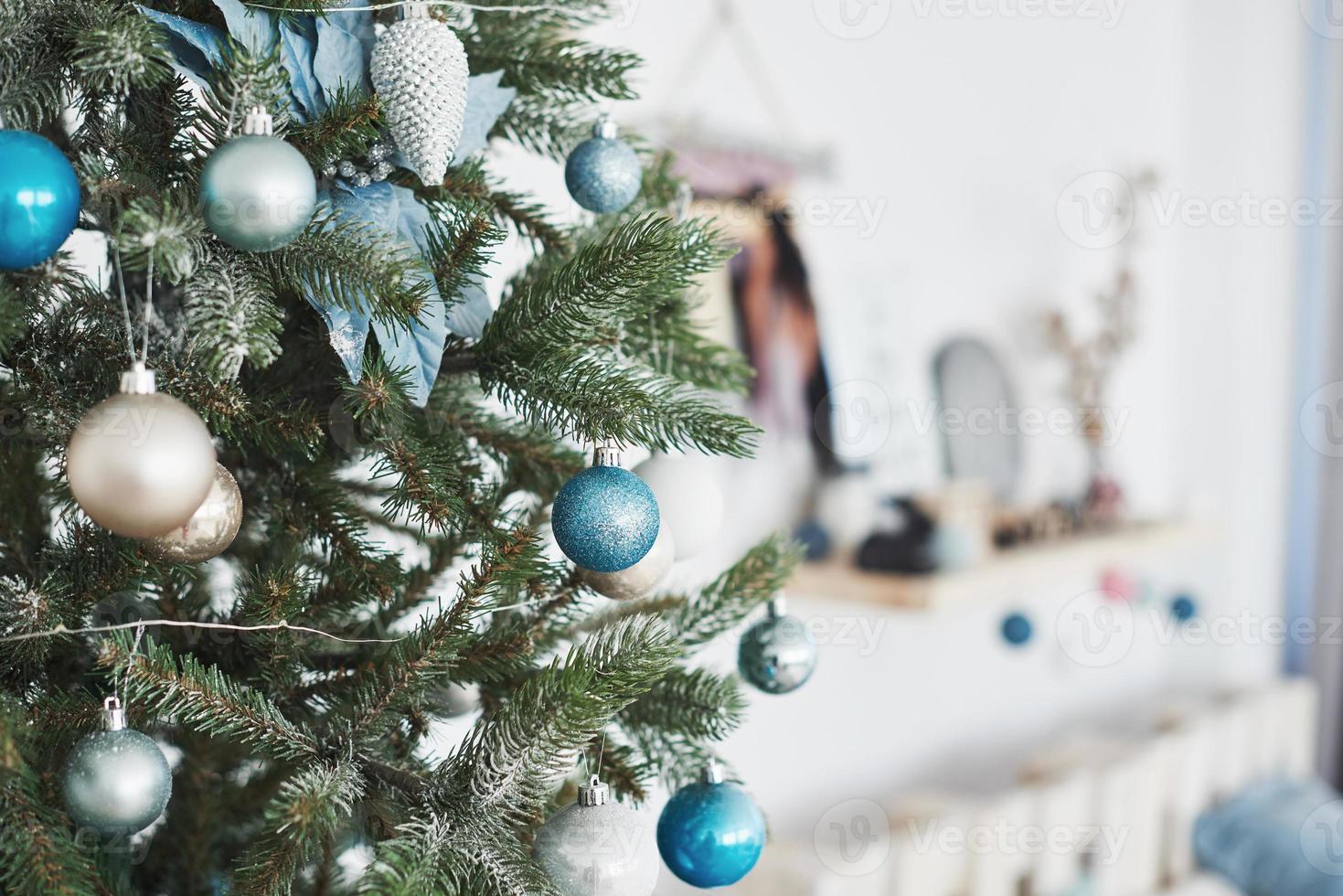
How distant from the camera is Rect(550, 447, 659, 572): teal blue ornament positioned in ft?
1.26

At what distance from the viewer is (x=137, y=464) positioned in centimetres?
31

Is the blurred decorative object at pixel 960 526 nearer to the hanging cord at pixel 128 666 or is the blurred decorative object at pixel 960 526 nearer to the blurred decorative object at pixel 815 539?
the blurred decorative object at pixel 815 539

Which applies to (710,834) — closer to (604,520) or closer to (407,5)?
(604,520)

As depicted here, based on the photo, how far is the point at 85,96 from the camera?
39cm

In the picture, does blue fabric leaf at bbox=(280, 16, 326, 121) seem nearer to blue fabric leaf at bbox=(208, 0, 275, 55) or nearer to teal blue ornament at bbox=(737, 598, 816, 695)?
blue fabric leaf at bbox=(208, 0, 275, 55)

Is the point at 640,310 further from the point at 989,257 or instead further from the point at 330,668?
the point at 989,257

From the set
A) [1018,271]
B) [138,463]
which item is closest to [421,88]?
[138,463]

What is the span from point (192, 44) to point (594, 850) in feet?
1.02

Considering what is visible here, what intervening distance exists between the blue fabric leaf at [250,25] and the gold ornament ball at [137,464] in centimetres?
13

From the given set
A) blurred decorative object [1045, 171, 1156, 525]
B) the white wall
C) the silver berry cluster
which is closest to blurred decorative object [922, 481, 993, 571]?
the white wall

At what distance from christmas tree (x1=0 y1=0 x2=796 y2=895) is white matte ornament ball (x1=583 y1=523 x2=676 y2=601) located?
19mm

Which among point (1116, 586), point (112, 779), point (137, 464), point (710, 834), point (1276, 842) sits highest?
point (137, 464)

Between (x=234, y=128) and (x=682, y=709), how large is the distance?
31 centimetres

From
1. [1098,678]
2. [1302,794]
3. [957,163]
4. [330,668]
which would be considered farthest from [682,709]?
[1098,678]
